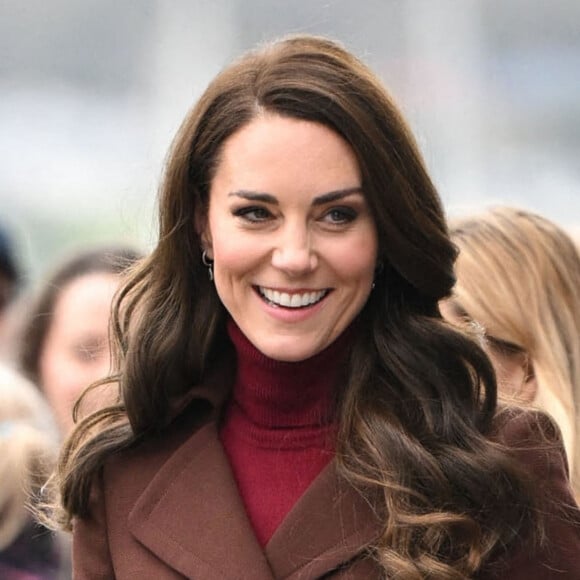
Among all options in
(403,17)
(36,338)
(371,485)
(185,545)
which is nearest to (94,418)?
(185,545)

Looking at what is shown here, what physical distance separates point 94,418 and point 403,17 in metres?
4.27

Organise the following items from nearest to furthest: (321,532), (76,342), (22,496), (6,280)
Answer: (321,532) → (22,496) → (76,342) → (6,280)

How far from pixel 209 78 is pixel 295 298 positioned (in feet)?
12.3

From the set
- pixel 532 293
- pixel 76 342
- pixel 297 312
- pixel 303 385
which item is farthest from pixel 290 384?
pixel 76 342

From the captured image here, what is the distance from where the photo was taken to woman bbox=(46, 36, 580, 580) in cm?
243

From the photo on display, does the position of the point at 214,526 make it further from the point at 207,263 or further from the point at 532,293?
the point at 532,293

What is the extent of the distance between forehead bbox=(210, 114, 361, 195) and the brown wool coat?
0.46 m

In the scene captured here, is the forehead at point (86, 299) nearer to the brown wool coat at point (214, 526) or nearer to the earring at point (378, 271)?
the brown wool coat at point (214, 526)

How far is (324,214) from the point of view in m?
2.44

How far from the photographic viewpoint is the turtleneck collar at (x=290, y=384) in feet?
8.40

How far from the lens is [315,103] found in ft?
7.97

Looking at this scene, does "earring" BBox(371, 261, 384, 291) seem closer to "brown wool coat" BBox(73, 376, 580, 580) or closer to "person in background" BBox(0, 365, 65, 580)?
"brown wool coat" BBox(73, 376, 580, 580)

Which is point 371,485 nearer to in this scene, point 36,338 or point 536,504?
point 536,504

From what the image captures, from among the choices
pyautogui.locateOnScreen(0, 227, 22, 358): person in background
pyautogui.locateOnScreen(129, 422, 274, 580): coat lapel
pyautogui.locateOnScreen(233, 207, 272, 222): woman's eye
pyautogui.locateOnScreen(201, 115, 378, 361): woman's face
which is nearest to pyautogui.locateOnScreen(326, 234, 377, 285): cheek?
pyautogui.locateOnScreen(201, 115, 378, 361): woman's face
